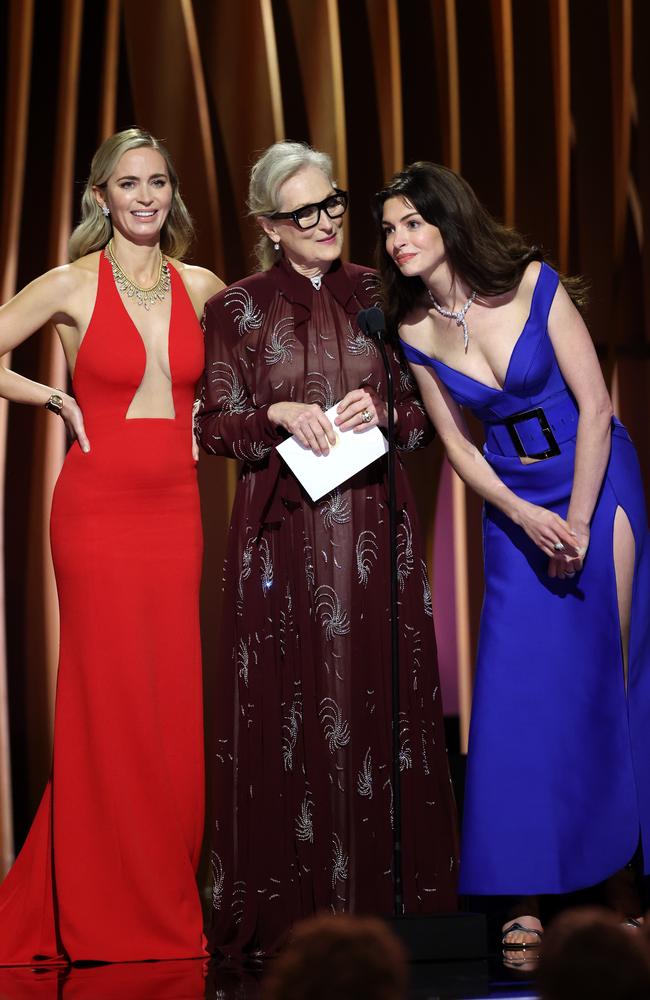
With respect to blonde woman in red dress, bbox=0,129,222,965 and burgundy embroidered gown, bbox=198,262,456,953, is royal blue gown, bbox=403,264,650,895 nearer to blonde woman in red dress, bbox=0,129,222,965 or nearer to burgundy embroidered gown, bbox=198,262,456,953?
burgundy embroidered gown, bbox=198,262,456,953

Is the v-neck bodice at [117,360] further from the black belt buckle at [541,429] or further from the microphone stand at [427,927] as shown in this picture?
the microphone stand at [427,927]

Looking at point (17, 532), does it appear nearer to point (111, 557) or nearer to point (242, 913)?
point (111, 557)

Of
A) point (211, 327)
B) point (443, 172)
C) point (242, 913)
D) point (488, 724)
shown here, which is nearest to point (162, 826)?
point (242, 913)

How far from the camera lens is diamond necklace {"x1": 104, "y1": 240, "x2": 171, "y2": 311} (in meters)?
3.53

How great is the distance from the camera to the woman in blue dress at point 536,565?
10.5 feet

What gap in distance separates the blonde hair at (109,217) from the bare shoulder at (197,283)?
4cm

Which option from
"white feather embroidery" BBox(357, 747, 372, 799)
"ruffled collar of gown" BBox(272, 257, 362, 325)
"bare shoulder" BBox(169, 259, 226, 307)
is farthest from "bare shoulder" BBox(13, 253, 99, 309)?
"white feather embroidery" BBox(357, 747, 372, 799)

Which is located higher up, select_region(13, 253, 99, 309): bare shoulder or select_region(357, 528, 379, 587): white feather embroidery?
select_region(13, 253, 99, 309): bare shoulder

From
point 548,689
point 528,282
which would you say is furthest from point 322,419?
point 548,689

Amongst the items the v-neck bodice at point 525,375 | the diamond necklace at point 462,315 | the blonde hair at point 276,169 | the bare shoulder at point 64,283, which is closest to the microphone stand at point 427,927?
the v-neck bodice at point 525,375

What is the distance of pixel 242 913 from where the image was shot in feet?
10.8

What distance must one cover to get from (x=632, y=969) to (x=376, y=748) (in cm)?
192

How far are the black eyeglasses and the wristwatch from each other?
0.72m

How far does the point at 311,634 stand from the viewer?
10.9ft
